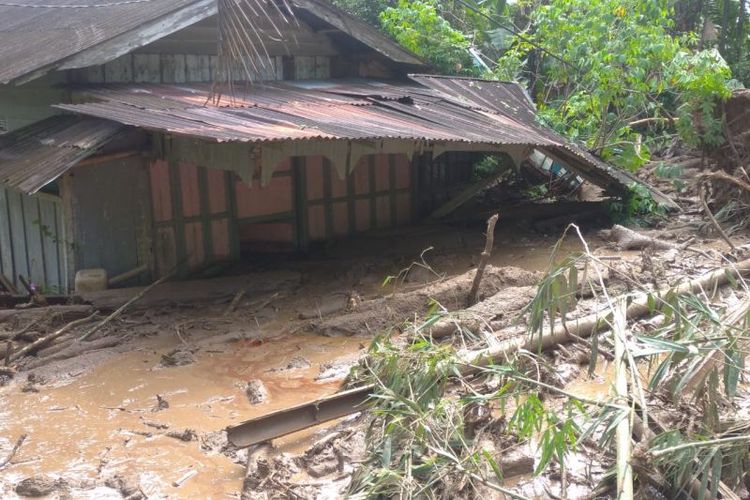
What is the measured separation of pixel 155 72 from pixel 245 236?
2.65 metres

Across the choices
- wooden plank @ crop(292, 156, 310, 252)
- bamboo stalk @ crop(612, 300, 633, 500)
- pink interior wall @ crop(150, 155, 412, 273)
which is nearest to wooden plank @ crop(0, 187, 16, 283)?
pink interior wall @ crop(150, 155, 412, 273)

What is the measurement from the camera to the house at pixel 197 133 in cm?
771

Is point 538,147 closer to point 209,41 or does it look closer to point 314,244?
point 314,244

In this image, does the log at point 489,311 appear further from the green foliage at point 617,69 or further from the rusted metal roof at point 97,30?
the green foliage at point 617,69

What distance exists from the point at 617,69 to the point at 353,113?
5.14 m

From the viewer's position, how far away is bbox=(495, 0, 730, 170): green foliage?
436 inches

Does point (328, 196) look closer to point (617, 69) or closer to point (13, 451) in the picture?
point (617, 69)

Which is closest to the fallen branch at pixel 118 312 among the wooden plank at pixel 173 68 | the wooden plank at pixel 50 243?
the wooden plank at pixel 50 243

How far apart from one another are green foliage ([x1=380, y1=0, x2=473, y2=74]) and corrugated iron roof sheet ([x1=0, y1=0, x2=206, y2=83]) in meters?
5.06

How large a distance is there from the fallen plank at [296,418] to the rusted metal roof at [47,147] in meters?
3.46

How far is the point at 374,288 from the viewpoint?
9.05 metres

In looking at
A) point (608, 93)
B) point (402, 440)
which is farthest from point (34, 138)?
point (608, 93)

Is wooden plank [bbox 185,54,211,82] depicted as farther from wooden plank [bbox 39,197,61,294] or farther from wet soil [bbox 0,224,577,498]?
wet soil [bbox 0,224,577,498]

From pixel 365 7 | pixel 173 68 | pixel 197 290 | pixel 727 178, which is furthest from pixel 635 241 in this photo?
pixel 365 7
